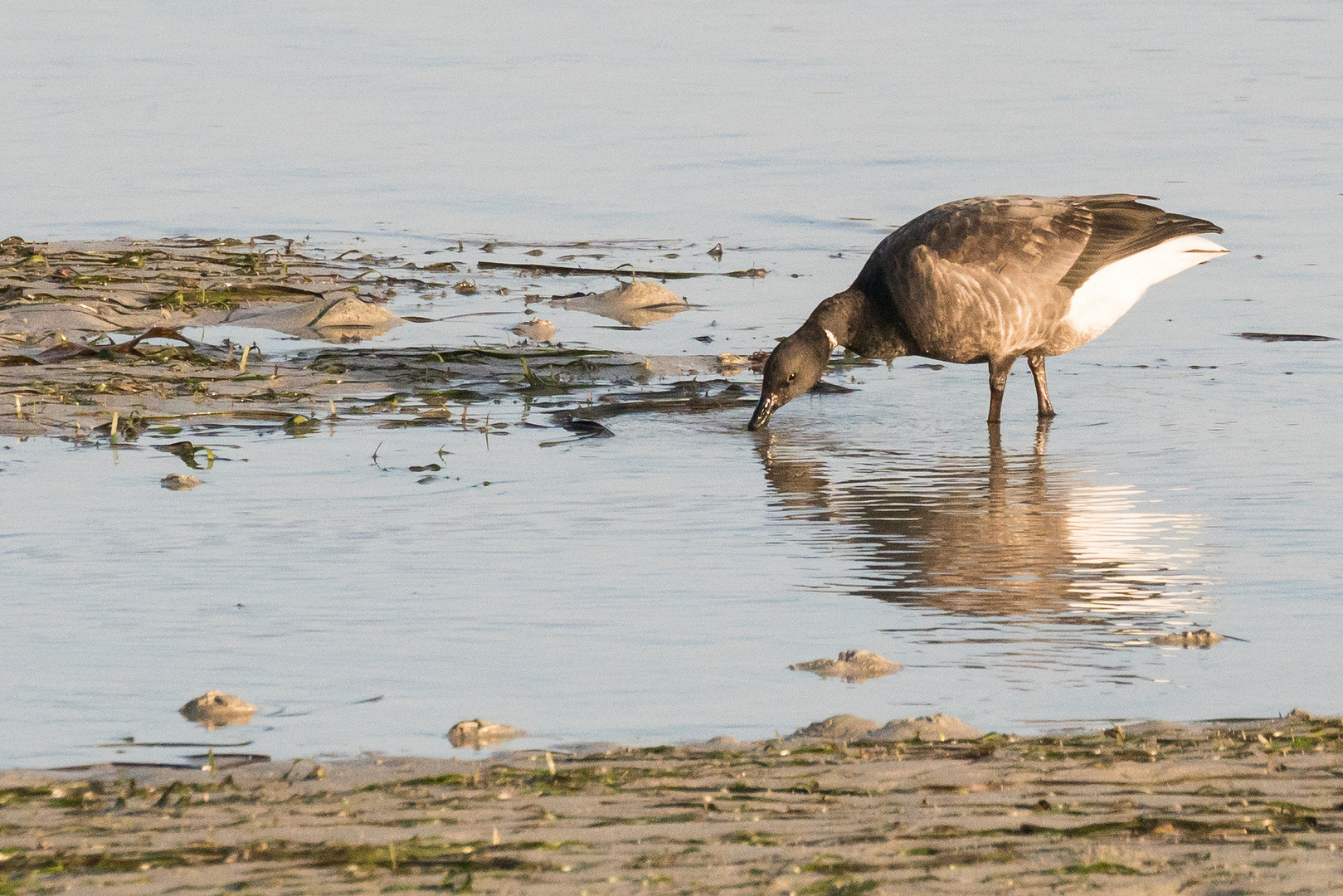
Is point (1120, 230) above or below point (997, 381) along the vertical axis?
above

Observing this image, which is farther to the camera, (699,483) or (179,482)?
(699,483)

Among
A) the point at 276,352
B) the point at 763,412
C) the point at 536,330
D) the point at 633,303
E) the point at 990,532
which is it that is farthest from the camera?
the point at 633,303

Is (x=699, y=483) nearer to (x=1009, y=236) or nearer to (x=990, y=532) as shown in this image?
(x=990, y=532)

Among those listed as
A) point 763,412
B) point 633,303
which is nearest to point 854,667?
point 763,412

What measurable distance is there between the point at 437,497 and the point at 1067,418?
3546 millimetres

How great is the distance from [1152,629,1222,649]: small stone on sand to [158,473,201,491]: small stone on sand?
3.97 meters

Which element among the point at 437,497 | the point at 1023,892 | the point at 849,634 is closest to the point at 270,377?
the point at 437,497

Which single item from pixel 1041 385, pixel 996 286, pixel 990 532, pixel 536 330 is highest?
pixel 996 286

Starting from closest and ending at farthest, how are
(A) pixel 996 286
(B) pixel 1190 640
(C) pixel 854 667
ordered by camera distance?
(C) pixel 854 667
(B) pixel 1190 640
(A) pixel 996 286

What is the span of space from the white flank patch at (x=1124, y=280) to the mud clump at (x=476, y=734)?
5856 mm

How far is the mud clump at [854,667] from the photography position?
5414 millimetres

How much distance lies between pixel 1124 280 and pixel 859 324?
1439 mm

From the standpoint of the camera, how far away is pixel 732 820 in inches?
163

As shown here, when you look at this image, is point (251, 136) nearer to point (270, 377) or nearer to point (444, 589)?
point (270, 377)
